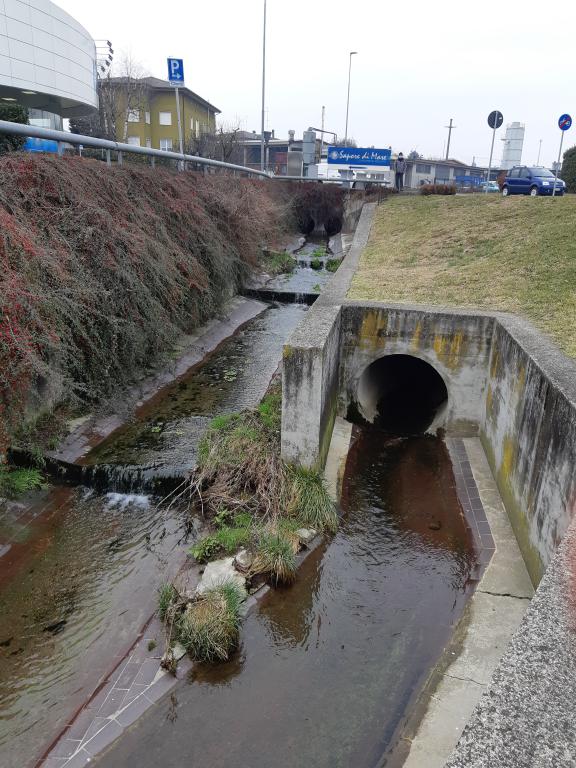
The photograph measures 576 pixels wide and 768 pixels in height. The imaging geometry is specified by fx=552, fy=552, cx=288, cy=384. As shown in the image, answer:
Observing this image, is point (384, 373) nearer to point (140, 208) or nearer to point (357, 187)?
point (140, 208)

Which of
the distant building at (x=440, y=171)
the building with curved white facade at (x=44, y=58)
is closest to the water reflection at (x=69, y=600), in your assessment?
the building with curved white facade at (x=44, y=58)

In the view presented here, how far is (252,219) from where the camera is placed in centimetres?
2208

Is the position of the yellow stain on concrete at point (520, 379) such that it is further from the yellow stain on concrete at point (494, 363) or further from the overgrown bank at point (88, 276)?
the overgrown bank at point (88, 276)

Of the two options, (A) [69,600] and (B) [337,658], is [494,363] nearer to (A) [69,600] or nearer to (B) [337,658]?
(B) [337,658]

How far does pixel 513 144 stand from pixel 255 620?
163 feet

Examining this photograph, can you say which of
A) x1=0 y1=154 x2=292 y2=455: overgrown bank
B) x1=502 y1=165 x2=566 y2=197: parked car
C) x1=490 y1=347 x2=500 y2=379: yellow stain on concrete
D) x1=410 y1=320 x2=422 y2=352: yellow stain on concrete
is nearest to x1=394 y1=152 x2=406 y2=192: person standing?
x1=502 y1=165 x2=566 y2=197: parked car

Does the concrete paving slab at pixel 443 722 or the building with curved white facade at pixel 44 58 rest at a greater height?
the building with curved white facade at pixel 44 58

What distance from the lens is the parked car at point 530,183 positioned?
942 inches

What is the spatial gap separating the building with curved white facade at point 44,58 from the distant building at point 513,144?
34065 millimetres

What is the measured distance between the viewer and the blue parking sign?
17391mm

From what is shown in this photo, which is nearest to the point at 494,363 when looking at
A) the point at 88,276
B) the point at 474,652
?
the point at 474,652

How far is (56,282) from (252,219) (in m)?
13.4

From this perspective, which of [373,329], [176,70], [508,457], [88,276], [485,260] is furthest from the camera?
[176,70]

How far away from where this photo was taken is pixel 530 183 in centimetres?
2456
